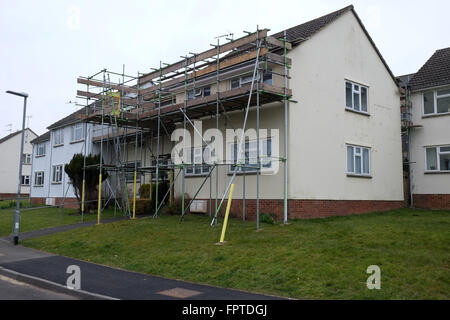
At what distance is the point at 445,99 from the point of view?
67.9 feet

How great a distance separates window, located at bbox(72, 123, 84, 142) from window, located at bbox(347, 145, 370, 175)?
17.8 m

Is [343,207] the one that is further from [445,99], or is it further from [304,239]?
[445,99]

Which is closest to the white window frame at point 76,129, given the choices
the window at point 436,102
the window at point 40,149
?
the window at point 40,149

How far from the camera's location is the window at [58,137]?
31242mm

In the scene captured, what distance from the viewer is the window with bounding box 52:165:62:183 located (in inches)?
1205

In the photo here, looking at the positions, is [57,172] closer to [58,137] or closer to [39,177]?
[58,137]

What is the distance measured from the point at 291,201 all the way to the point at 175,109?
585 centimetres

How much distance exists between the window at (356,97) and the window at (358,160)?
1670 mm

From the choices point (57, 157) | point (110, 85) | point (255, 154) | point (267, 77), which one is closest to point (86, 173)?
point (110, 85)

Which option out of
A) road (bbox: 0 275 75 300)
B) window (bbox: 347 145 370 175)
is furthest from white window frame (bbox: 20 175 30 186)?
road (bbox: 0 275 75 300)

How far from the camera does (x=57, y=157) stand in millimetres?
31406

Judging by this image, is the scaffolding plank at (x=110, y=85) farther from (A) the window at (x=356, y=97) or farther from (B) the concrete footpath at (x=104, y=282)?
(B) the concrete footpath at (x=104, y=282)

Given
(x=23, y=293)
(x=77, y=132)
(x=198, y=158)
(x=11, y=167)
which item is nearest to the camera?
(x=23, y=293)

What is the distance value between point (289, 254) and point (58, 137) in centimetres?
2600
